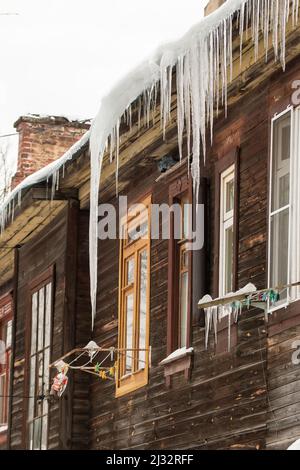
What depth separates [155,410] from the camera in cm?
Answer: 1561

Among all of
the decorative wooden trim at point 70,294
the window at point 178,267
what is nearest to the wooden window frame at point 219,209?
the window at point 178,267

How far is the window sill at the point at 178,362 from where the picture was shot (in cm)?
1455

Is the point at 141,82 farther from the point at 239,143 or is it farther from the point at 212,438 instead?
the point at 212,438

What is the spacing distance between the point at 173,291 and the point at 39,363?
199 inches

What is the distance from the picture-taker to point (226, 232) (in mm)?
14109

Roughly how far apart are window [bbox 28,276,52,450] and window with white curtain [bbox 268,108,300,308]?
6.87 m

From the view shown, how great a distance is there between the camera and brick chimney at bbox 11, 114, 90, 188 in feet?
74.8

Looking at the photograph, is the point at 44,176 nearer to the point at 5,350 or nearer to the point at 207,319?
the point at 207,319

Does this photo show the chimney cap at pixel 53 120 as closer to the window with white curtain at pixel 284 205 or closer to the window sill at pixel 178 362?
the window sill at pixel 178 362

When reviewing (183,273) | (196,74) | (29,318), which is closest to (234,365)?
(183,273)

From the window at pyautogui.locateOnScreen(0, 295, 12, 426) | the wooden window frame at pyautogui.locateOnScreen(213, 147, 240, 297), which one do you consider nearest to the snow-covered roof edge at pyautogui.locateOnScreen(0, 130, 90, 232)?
the wooden window frame at pyautogui.locateOnScreen(213, 147, 240, 297)

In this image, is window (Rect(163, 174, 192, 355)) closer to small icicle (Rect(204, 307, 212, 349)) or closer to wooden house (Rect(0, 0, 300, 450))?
wooden house (Rect(0, 0, 300, 450))

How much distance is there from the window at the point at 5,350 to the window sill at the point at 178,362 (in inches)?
332

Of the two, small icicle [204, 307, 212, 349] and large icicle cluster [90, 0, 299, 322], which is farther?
small icicle [204, 307, 212, 349]
